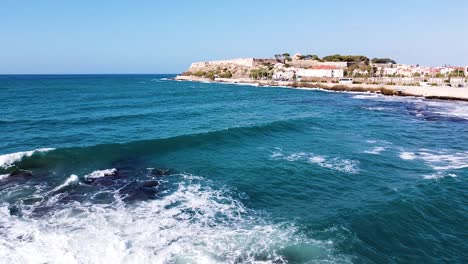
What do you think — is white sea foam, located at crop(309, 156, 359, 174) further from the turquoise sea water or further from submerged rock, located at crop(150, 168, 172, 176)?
submerged rock, located at crop(150, 168, 172, 176)

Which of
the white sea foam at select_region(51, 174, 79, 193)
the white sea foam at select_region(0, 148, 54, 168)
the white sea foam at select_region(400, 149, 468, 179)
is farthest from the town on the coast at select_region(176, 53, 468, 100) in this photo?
the white sea foam at select_region(0, 148, 54, 168)

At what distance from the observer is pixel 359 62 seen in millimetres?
119312

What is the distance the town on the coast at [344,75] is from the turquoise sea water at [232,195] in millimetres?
42316

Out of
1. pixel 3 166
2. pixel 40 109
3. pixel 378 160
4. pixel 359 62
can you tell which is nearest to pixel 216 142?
pixel 378 160

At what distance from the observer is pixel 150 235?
1041 cm

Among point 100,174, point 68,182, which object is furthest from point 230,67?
point 68,182

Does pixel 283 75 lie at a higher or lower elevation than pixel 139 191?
higher

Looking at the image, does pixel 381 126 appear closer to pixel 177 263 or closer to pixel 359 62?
pixel 177 263

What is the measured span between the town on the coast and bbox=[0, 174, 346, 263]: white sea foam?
51.7 m

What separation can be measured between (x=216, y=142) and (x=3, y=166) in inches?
481

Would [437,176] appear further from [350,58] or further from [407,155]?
[350,58]

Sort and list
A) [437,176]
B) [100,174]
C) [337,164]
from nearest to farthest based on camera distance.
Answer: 1. [437,176]
2. [100,174]
3. [337,164]

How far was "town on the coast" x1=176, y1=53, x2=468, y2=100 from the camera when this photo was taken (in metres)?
65.2

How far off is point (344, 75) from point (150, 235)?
9595 cm
